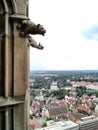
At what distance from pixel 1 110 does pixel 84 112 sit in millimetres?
50161

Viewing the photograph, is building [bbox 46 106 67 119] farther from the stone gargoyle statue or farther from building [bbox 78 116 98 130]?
the stone gargoyle statue

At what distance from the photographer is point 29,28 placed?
215 centimetres

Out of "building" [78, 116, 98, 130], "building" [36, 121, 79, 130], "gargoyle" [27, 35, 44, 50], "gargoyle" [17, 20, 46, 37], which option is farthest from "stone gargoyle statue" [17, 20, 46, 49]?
"building" [78, 116, 98, 130]

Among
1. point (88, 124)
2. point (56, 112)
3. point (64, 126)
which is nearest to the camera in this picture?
point (64, 126)

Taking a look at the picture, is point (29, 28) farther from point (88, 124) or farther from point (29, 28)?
point (88, 124)

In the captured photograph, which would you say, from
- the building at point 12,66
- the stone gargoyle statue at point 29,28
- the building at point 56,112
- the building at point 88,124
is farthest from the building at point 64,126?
the stone gargoyle statue at point 29,28

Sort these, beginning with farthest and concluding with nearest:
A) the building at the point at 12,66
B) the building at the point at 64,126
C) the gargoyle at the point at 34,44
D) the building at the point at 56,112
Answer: the building at the point at 56,112, the building at the point at 64,126, the gargoyle at the point at 34,44, the building at the point at 12,66

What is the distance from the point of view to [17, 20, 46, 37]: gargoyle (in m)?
2.13

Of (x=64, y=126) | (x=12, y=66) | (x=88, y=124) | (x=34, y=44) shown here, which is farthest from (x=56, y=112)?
(x=12, y=66)

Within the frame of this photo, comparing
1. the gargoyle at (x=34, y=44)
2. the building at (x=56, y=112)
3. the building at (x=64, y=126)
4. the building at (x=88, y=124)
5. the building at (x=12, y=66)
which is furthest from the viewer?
the building at (x=56, y=112)

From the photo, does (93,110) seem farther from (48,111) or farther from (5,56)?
(5,56)

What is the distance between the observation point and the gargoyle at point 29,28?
2.13 metres

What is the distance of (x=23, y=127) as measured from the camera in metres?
2.24

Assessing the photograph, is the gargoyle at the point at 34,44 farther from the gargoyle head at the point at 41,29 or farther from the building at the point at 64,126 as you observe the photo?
the building at the point at 64,126
